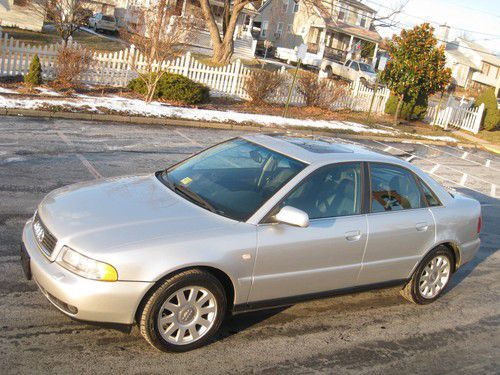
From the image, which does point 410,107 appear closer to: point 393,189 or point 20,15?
point 393,189

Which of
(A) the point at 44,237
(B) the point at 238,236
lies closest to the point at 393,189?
(B) the point at 238,236

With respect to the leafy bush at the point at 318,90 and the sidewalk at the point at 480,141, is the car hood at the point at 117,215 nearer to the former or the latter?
the leafy bush at the point at 318,90

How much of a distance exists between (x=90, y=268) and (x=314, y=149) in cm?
246

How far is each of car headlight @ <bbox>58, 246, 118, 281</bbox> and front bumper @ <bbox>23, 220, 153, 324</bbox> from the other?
0.10 ft

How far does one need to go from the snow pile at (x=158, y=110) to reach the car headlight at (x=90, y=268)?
9.42 m

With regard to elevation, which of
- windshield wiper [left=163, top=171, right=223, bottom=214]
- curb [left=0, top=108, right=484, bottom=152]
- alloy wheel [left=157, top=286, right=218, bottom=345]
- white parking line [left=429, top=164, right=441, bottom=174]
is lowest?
curb [left=0, top=108, right=484, bottom=152]

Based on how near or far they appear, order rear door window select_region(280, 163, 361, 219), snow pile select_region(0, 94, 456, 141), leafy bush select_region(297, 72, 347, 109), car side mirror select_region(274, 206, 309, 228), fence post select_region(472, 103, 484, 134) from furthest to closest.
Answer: fence post select_region(472, 103, 484, 134) < leafy bush select_region(297, 72, 347, 109) < snow pile select_region(0, 94, 456, 141) < rear door window select_region(280, 163, 361, 219) < car side mirror select_region(274, 206, 309, 228)

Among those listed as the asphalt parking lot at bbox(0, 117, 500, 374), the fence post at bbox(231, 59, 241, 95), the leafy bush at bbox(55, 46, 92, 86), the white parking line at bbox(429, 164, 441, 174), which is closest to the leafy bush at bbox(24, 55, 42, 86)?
the leafy bush at bbox(55, 46, 92, 86)

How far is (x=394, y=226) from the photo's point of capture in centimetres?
547

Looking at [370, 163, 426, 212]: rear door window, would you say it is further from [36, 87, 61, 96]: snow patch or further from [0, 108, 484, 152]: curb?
[36, 87, 61, 96]: snow patch

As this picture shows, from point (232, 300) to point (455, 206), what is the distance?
2.94m

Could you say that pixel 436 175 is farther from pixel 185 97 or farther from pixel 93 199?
pixel 93 199

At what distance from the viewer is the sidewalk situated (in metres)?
23.2

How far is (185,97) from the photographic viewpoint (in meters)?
17.6
